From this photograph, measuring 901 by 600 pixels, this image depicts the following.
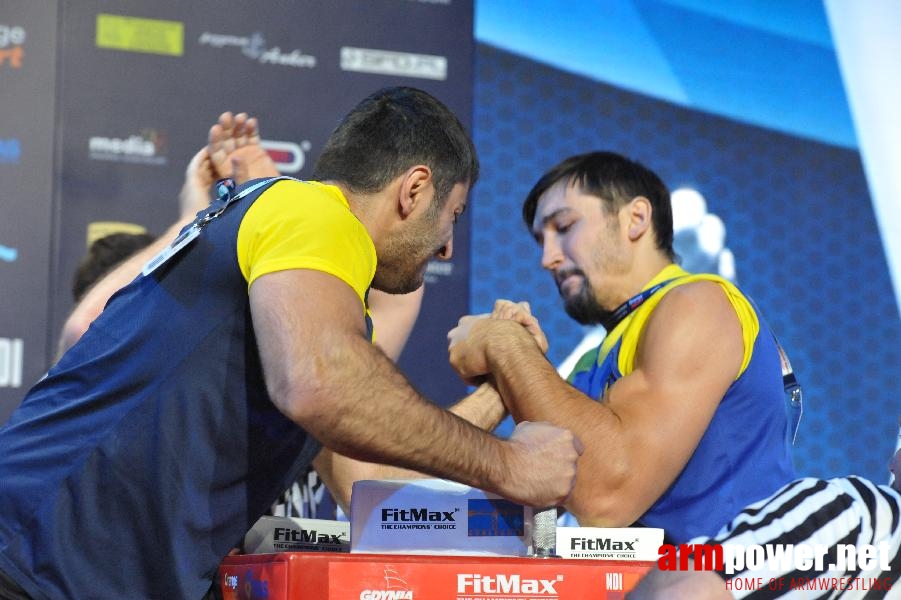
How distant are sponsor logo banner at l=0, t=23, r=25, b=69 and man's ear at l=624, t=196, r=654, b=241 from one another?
1898 millimetres

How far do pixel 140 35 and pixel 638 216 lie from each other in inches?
66.5

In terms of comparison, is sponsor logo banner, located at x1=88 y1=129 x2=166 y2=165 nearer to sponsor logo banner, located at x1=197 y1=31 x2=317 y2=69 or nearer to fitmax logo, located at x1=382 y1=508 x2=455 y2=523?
sponsor logo banner, located at x1=197 y1=31 x2=317 y2=69

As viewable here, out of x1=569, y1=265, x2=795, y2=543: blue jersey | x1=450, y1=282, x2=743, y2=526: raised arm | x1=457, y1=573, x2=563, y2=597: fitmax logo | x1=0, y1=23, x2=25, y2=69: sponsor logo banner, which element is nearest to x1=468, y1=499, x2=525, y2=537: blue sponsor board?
x1=457, y1=573, x2=563, y2=597: fitmax logo

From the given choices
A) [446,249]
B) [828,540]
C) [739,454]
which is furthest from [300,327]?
[739,454]

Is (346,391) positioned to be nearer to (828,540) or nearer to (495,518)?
(495,518)

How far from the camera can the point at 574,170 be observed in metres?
2.80

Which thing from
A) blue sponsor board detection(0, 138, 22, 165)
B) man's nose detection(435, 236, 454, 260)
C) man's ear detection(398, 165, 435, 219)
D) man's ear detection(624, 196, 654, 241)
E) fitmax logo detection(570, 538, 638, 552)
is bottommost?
fitmax logo detection(570, 538, 638, 552)

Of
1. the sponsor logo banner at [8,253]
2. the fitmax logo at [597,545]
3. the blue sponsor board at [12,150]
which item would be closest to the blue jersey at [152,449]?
the fitmax logo at [597,545]

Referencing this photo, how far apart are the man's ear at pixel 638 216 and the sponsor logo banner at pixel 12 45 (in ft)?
6.23

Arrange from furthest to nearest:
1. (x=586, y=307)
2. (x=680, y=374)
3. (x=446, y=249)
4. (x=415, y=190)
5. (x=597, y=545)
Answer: (x=586, y=307) < (x=680, y=374) < (x=446, y=249) < (x=415, y=190) < (x=597, y=545)

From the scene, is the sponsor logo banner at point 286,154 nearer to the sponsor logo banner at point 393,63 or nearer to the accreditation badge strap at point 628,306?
the sponsor logo banner at point 393,63

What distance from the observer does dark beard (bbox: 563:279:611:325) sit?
2684mm

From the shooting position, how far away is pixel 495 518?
1.50m

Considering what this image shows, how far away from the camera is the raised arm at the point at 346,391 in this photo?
1.32 m
